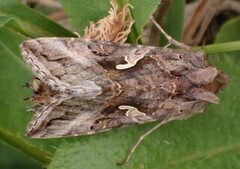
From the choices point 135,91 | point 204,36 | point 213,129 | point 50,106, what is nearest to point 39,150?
point 50,106

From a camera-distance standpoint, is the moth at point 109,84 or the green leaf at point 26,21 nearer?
the moth at point 109,84

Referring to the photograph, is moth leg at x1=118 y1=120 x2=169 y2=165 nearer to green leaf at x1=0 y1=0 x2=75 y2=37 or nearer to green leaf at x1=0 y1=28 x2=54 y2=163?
green leaf at x1=0 y1=28 x2=54 y2=163

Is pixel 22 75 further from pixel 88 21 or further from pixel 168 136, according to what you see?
pixel 168 136

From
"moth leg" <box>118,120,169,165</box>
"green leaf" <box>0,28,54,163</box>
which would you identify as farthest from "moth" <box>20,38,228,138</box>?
"green leaf" <box>0,28,54,163</box>

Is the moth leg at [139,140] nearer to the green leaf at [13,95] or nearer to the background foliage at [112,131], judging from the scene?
the background foliage at [112,131]

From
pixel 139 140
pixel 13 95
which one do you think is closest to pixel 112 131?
pixel 139 140

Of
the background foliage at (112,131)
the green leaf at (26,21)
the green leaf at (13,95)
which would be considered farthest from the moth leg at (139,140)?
the green leaf at (26,21)
